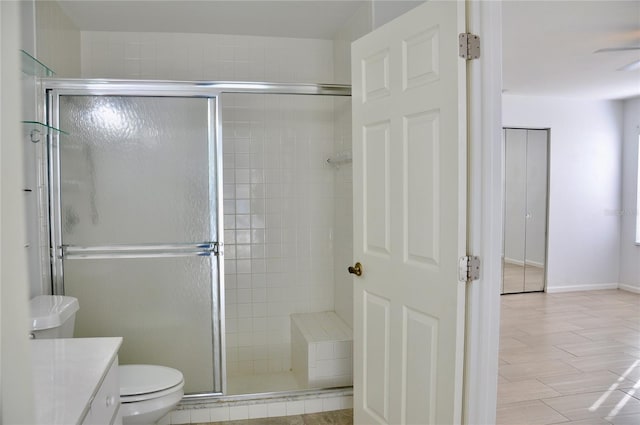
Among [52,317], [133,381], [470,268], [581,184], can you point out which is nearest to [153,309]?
[133,381]

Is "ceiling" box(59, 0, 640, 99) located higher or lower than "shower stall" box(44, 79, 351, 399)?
higher

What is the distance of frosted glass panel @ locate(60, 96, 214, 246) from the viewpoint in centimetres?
271

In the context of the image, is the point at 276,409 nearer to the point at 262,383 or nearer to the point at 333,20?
the point at 262,383

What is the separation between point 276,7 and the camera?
10.2 ft

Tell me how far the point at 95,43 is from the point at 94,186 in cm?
136

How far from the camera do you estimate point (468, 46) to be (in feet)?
5.78

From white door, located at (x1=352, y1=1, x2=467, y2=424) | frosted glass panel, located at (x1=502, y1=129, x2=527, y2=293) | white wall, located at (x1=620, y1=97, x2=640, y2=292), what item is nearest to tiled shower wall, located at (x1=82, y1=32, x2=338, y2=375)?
white door, located at (x1=352, y1=1, x2=467, y2=424)

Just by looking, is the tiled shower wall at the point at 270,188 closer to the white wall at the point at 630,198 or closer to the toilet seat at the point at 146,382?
the toilet seat at the point at 146,382

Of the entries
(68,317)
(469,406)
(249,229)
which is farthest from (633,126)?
(68,317)

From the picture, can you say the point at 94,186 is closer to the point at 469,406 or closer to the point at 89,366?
the point at 89,366

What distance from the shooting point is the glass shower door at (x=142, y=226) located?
2715 mm

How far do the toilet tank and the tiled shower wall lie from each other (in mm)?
1492

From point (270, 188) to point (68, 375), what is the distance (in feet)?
8.13

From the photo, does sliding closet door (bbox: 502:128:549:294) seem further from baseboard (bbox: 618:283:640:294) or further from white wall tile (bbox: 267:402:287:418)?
white wall tile (bbox: 267:402:287:418)
